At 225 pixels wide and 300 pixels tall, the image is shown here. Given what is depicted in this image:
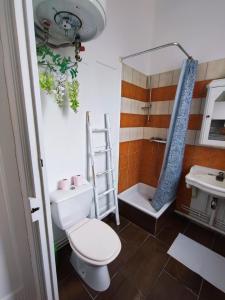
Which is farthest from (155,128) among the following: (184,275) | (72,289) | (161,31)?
(72,289)

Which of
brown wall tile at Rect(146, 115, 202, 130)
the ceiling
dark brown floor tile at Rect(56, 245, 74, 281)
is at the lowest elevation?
dark brown floor tile at Rect(56, 245, 74, 281)

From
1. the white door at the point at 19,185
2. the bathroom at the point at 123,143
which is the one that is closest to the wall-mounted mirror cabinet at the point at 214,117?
the bathroom at the point at 123,143

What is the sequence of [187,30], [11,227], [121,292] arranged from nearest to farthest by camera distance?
[11,227]
[121,292]
[187,30]

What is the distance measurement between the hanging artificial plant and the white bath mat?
1807mm

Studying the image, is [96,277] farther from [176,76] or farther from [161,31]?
[161,31]

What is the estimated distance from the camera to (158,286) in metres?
1.26

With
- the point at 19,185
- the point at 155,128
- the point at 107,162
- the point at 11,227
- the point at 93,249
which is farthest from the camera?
the point at 155,128

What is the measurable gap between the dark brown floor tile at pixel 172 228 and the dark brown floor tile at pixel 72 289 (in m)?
0.97

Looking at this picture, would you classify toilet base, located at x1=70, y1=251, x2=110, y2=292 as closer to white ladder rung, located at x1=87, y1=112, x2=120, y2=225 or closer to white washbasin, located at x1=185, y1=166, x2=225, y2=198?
white ladder rung, located at x1=87, y1=112, x2=120, y2=225

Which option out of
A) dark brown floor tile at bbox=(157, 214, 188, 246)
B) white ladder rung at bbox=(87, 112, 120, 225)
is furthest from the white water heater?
dark brown floor tile at bbox=(157, 214, 188, 246)

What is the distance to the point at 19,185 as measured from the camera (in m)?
0.74

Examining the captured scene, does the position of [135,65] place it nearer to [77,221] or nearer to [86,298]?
[77,221]

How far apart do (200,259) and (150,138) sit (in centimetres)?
154

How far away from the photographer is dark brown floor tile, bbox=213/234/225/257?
1.60 m
